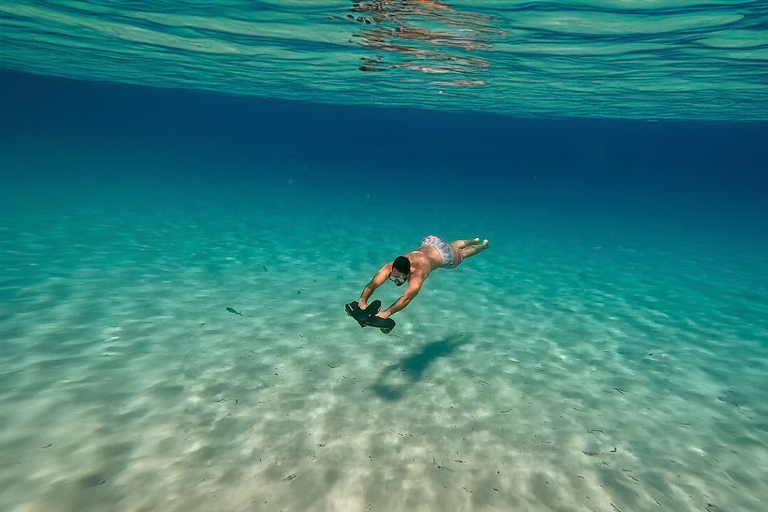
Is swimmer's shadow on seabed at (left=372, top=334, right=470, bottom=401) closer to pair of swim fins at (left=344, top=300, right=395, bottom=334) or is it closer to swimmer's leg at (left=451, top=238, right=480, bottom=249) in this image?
pair of swim fins at (left=344, top=300, right=395, bottom=334)

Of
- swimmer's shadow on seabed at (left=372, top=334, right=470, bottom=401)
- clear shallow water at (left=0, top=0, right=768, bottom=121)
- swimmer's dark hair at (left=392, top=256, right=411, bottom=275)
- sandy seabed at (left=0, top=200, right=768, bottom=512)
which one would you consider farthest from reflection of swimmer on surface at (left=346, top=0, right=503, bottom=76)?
swimmer's shadow on seabed at (left=372, top=334, right=470, bottom=401)

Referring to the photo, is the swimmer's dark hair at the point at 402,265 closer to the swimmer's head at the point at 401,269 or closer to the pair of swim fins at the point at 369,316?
the swimmer's head at the point at 401,269

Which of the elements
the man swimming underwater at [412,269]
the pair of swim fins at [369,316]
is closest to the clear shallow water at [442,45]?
the man swimming underwater at [412,269]

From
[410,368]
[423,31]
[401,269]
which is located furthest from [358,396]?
[423,31]

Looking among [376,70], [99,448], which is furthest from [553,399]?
[376,70]

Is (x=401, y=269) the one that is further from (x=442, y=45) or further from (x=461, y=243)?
(x=442, y=45)

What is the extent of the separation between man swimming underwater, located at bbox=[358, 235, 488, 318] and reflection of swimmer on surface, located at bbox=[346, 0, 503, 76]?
21.3 ft

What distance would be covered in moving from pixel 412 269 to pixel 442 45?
10751mm

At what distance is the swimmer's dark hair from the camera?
22.6 feet

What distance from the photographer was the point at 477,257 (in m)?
19.2

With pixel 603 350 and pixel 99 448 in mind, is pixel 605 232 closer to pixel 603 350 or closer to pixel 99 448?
pixel 603 350

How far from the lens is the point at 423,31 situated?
1280 centimetres

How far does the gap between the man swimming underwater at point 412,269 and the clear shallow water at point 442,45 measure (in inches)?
256

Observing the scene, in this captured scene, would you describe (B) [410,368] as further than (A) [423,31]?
No
